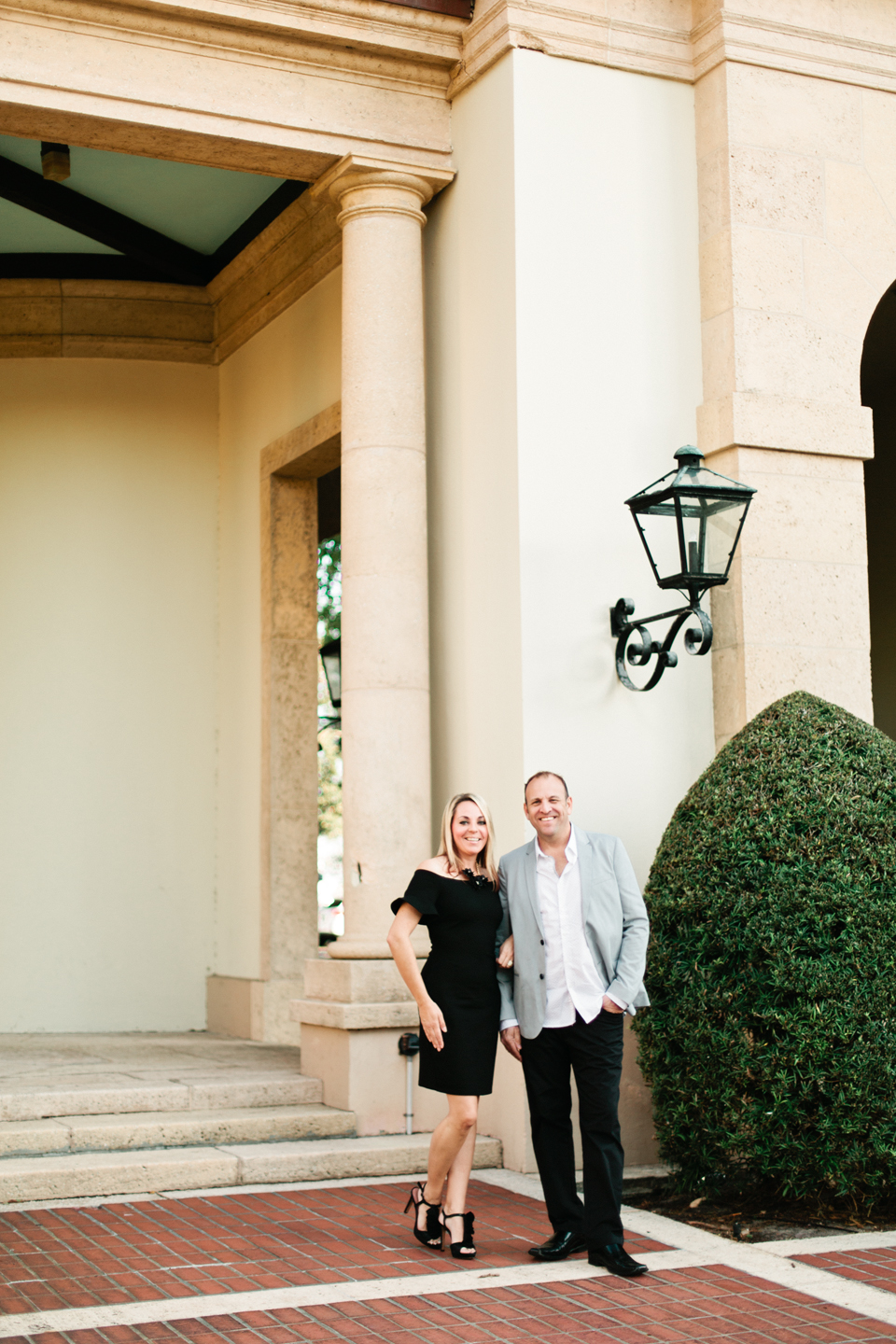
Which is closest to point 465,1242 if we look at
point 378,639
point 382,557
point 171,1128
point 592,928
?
point 592,928

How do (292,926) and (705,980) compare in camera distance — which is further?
(292,926)

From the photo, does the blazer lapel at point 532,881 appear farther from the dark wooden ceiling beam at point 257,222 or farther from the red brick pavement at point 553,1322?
the dark wooden ceiling beam at point 257,222

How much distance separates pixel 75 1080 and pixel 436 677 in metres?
2.63

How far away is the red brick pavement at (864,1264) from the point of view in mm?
4867

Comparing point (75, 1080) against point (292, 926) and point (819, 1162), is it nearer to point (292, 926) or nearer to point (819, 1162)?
point (292, 926)

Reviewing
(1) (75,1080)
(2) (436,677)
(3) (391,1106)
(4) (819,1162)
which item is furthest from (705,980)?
(1) (75,1080)

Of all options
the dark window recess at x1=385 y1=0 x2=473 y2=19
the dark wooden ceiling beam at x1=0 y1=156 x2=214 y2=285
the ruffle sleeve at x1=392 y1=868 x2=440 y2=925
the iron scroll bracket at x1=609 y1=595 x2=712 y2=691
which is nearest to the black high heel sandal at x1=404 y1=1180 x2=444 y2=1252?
the ruffle sleeve at x1=392 y1=868 x2=440 y2=925

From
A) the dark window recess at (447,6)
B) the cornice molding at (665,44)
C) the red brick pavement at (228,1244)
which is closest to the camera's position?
the red brick pavement at (228,1244)

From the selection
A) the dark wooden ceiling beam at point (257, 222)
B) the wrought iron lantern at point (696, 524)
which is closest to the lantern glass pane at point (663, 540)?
the wrought iron lantern at point (696, 524)

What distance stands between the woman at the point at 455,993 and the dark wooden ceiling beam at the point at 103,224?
565 centimetres

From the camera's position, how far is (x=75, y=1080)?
275 inches

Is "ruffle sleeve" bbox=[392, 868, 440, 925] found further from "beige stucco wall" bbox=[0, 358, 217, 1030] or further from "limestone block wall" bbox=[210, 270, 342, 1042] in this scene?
"beige stucco wall" bbox=[0, 358, 217, 1030]

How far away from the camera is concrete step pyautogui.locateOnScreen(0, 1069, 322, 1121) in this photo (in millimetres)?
6504

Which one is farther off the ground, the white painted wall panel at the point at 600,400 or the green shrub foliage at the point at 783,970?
the white painted wall panel at the point at 600,400
